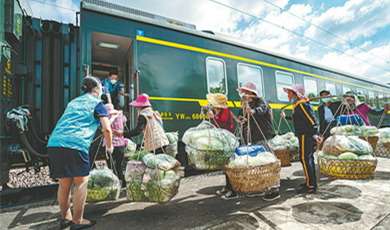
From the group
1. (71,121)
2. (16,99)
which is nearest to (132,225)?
(71,121)

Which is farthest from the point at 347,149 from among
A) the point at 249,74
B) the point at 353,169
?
the point at 249,74

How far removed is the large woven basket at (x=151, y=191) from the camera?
97.9 inches

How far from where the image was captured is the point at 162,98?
4.55 m

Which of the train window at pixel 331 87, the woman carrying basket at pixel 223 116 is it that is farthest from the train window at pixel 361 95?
the woman carrying basket at pixel 223 116

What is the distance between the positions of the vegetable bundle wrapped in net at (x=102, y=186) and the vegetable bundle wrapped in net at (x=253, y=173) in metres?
1.51

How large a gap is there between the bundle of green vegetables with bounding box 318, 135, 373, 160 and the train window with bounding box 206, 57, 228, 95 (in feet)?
8.86

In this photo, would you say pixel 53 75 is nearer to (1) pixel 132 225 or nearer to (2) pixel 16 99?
(2) pixel 16 99

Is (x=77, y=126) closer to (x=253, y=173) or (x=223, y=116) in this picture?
(x=253, y=173)

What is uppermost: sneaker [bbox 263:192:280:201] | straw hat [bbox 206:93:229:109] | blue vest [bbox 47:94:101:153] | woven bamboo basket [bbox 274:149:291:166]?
straw hat [bbox 206:93:229:109]

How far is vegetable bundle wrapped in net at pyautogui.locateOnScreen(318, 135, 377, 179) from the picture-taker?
2791 millimetres

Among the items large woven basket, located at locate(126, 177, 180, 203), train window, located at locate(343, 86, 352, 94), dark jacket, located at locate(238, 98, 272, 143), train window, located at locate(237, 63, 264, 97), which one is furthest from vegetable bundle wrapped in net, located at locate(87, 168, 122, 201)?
train window, located at locate(343, 86, 352, 94)

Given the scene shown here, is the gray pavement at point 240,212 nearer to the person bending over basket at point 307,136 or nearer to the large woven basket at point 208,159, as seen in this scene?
the person bending over basket at point 307,136

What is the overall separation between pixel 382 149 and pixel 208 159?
125 inches

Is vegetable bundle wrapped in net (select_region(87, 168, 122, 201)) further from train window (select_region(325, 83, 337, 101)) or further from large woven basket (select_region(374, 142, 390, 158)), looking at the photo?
train window (select_region(325, 83, 337, 101))
